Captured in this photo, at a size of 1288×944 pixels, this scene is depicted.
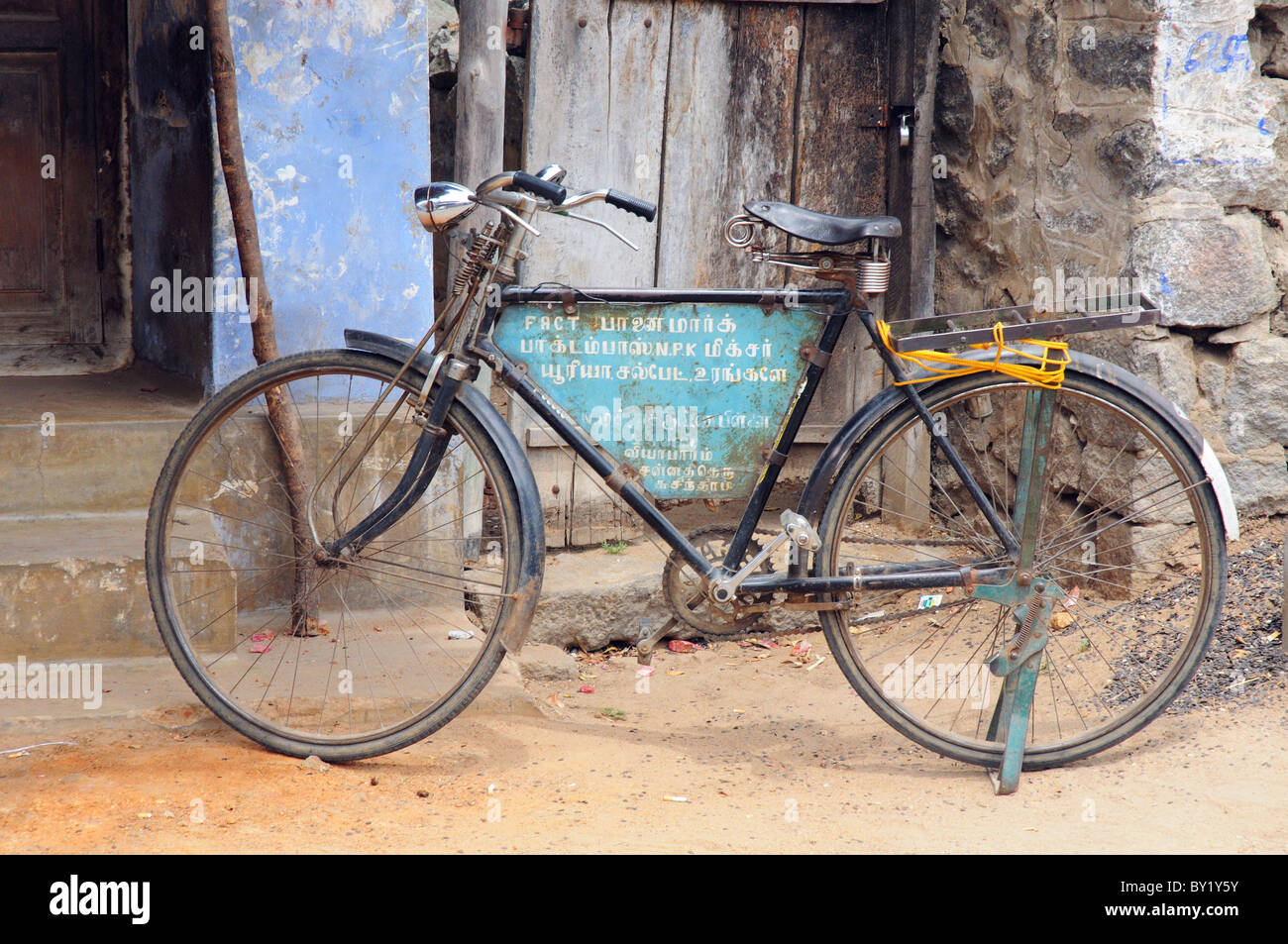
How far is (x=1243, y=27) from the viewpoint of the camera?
361 centimetres

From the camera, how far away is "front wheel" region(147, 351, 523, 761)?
9.35 feet

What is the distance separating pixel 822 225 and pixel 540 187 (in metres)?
0.66

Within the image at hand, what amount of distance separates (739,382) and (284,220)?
165 centimetres

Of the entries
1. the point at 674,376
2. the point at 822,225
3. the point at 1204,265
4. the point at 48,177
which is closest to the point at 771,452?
the point at 674,376

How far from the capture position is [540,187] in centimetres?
266

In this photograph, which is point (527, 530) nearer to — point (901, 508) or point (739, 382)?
point (739, 382)

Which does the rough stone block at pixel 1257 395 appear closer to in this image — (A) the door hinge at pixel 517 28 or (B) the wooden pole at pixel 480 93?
(B) the wooden pole at pixel 480 93

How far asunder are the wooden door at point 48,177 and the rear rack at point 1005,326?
3.26 metres

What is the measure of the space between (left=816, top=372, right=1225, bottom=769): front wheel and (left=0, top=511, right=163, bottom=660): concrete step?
1873 millimetres

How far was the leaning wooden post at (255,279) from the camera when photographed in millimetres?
3320

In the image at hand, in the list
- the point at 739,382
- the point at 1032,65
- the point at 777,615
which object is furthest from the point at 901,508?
the point at 739,382

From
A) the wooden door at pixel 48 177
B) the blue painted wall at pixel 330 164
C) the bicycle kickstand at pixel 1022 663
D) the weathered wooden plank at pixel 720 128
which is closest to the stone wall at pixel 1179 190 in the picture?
the weathered wooden plank at pixel 720 128

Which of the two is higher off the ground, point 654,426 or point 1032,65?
point 1032,65

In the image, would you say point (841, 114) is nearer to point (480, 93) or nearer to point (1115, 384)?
point (480, 93)
